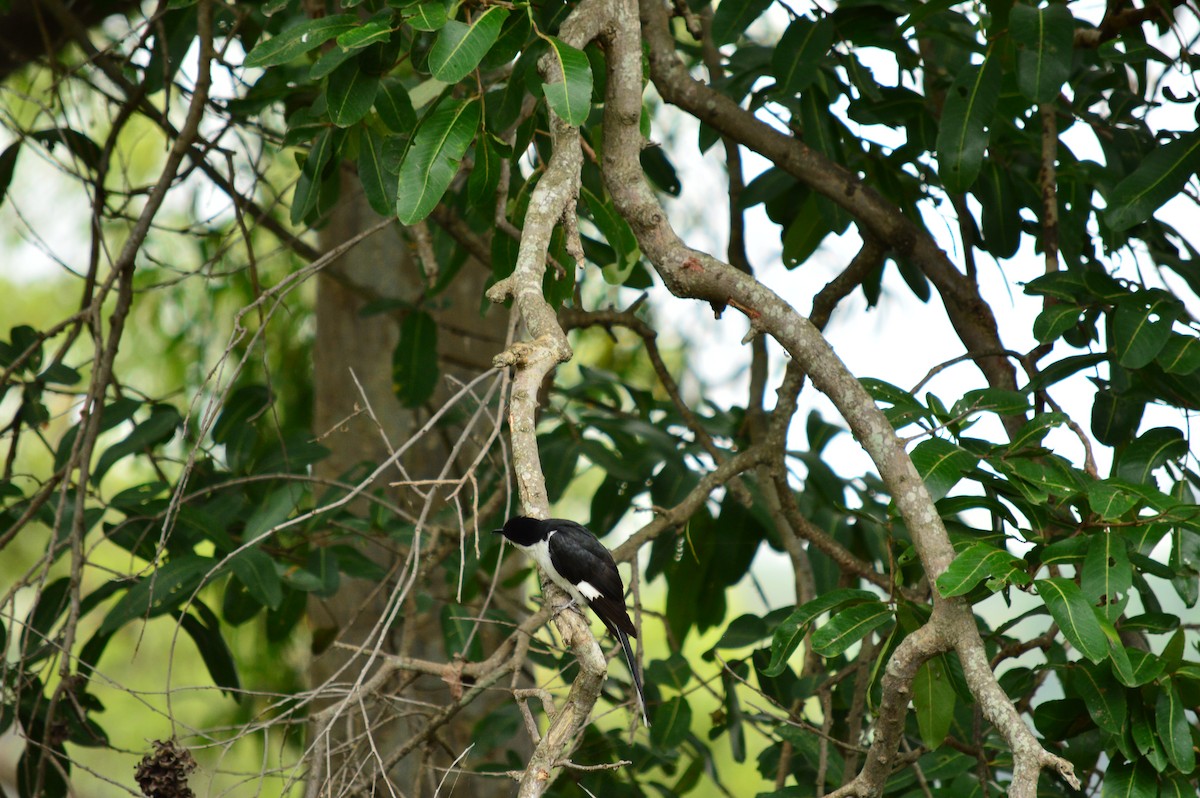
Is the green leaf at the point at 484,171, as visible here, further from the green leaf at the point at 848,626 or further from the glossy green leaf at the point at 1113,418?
the glossy green leaf at the point at 1113,418

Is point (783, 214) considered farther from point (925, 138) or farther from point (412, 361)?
point (412, 361)

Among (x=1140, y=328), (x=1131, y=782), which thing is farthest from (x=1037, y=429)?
(x=1131, y=782)

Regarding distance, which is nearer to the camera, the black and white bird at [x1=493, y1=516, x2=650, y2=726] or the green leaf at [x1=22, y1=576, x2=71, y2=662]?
the black and white bird at [x1=493, y1=516, x2=650, y2=726]

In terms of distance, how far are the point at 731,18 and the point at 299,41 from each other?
1166mm

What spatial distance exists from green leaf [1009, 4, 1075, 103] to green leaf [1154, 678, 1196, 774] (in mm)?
1225

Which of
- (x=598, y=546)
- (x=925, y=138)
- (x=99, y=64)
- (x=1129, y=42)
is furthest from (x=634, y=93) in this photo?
(x=99, y=64)

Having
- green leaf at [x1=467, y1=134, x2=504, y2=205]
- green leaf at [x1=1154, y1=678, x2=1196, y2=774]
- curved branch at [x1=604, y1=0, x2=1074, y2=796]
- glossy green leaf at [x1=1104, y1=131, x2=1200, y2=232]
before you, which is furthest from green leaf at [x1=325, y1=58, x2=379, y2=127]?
green leaf at [x1=1154, y1=678, x2=1196, y2=774]

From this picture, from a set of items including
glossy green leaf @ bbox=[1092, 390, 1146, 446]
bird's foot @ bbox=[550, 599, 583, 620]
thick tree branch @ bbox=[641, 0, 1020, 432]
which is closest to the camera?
bird's foot @ bbox=[550, 599, 583, 620]

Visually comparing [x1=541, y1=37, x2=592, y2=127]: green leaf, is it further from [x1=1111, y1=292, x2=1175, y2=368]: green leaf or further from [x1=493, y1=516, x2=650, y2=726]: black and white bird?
[x1=1111, y1=292, x2=1175, y2=368]: green leaf

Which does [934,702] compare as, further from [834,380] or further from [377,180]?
[377,180]

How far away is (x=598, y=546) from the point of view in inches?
78.5

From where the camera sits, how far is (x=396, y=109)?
8.04ft

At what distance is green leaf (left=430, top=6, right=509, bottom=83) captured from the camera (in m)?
1.85

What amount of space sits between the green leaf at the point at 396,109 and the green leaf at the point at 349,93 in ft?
0.45
